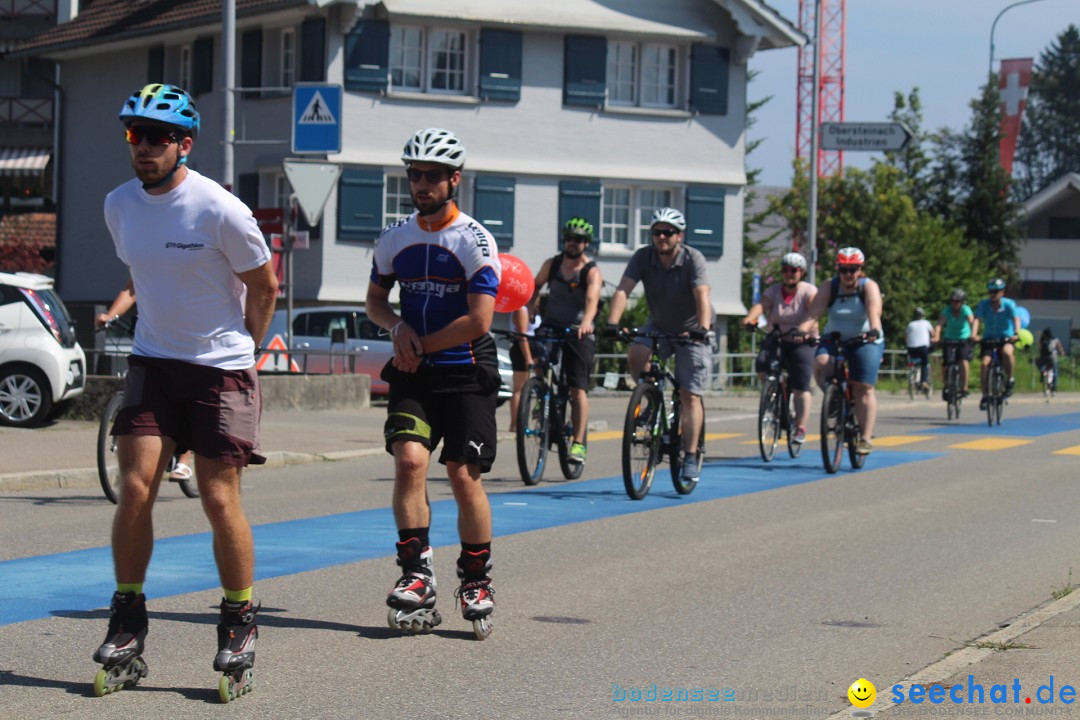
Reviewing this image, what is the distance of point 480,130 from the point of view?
35.0m

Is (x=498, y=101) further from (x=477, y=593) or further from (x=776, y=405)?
(x=477, y=593)

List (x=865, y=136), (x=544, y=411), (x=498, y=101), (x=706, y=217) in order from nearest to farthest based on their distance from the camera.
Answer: (x=544, y=411) < (x=865, y=136) < (x=498, y=101) < (x=706, y=217)

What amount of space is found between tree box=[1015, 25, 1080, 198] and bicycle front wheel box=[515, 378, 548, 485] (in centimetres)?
11669

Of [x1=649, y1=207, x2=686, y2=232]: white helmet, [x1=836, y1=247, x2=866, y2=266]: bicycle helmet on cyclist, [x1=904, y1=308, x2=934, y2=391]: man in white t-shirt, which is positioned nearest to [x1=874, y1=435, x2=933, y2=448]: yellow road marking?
[x1=836, y1=247, x2=866, y2=266]: bicycle helmet on cyclist

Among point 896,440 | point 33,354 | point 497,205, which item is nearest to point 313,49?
point 497,205

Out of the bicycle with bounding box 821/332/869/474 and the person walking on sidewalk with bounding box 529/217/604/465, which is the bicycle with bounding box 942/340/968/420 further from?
the person walking on sidewalk with bounding box 529/217/604/465

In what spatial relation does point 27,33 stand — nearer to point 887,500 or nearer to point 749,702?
point 887,500

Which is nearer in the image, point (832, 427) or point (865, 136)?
point (832, 427)

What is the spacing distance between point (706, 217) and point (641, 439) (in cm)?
2592

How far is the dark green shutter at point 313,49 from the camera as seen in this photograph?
110ft

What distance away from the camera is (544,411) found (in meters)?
12.8

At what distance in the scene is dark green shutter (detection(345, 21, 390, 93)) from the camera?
111ft

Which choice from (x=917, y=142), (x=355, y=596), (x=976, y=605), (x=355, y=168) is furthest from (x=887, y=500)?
(x=917, y=142)

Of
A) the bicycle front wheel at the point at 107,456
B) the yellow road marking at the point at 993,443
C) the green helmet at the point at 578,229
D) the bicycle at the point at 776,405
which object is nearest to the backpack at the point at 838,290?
the bicycle at the point at 776,405
